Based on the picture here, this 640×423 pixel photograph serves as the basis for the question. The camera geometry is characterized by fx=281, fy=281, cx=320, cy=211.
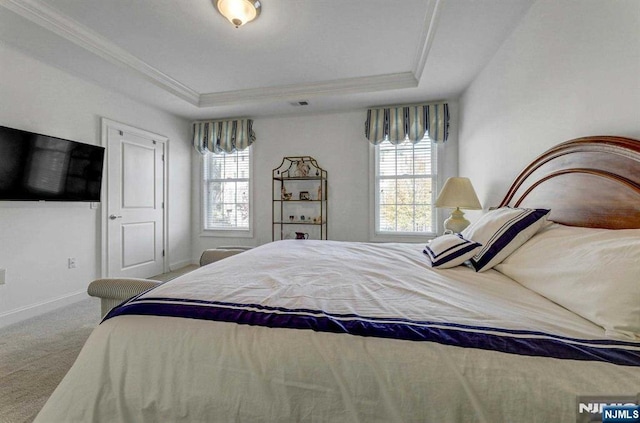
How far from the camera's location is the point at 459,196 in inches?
110

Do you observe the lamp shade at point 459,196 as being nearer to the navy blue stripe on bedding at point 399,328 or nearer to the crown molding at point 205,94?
the crown molding at point 205,94

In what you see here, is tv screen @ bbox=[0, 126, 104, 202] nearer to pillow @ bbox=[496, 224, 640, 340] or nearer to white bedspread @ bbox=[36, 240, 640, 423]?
white bedspread @ bbox=[36, 240, 640, 423]

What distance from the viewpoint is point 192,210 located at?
16.4ft

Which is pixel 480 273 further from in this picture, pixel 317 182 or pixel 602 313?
pixel 317 182

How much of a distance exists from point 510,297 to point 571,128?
3.95ft

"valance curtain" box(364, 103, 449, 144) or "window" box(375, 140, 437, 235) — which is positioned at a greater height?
"valance curtain" box(364, 103, 449, 144)

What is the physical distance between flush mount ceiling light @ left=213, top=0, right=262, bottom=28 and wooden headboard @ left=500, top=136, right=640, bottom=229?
2.30m

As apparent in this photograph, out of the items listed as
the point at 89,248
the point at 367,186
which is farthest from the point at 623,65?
the point at 89,248

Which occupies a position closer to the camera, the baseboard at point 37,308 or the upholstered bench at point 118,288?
the upholstered bench at point 118,288

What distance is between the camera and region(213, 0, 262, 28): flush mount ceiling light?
209 centimetres

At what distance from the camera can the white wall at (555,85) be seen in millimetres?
1271

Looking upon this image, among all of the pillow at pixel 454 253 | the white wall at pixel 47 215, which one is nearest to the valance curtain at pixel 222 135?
the white wall at pixel 47 215

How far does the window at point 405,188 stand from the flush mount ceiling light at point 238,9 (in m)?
2.53

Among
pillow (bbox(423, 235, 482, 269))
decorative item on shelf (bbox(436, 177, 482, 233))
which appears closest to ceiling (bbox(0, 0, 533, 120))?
decorative item on shelf (bbox(436, 177, 482, 233))
